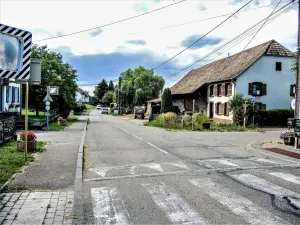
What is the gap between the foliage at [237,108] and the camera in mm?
29500

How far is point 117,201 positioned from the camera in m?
5.94

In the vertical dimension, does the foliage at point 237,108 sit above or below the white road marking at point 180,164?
above

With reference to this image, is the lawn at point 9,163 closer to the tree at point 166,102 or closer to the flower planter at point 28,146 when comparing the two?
the flower planter at point 28,146

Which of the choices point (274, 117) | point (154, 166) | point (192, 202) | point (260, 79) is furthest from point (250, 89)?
point (192, 202)

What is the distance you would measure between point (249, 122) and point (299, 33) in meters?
16.4

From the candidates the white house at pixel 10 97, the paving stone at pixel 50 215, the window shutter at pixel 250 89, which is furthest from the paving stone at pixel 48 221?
the window shutter at pixel 250 89

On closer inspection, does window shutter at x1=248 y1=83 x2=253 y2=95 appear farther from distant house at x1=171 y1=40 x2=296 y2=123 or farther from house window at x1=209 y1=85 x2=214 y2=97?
house window at x1=209 y1=85 x2=214 y2=97

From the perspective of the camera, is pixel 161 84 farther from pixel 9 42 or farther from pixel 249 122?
pixel 9 42

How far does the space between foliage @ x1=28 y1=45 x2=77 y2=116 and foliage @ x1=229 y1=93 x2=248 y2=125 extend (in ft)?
65.0

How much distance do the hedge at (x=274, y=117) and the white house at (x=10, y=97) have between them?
22.6 m

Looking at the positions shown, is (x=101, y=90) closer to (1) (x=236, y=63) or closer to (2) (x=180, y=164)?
(1) (x=236, y=63)

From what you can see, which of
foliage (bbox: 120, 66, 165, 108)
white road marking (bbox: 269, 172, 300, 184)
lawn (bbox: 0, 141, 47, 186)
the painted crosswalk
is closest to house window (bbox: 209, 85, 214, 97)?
foliage (bbox: 120, 66, 165, 108)

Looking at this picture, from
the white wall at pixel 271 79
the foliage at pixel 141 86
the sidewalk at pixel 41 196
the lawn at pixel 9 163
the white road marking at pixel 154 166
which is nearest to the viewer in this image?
the sidewalk at pixel 41 196

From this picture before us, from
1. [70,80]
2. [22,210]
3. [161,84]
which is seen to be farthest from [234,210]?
[161,84]
